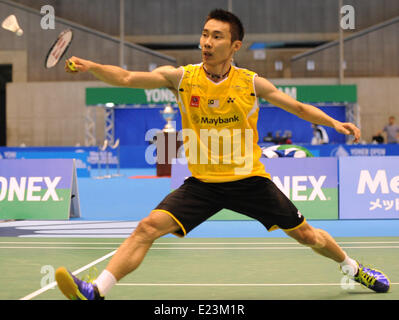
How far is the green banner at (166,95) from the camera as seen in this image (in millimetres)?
23875

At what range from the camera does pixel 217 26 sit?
3826 mm

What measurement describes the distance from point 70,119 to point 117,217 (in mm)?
18937

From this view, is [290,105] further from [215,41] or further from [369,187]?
[369,187]

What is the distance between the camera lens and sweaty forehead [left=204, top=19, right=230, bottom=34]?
150 inches

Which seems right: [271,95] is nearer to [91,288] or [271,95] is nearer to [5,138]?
[91,288]

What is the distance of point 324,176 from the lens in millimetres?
8969

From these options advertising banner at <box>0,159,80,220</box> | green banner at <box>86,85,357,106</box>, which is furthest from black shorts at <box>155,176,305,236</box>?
green banner at <box>86,85,357,106</box>

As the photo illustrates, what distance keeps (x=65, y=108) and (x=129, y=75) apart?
2467 centimetres

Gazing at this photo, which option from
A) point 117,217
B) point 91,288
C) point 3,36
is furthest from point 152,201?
point 3,36

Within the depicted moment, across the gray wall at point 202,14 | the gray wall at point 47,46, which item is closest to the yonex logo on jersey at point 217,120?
the gray wall at point 47,46

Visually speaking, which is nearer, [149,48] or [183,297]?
[183,297]

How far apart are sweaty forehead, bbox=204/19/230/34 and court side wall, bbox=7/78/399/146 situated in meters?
23.4

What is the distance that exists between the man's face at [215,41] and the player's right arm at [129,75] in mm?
231

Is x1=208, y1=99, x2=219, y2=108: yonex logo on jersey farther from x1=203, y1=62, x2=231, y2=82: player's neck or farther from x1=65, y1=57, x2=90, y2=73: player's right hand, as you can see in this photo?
x1=65, y1=57, x2=90, y2=73: player's right hand
